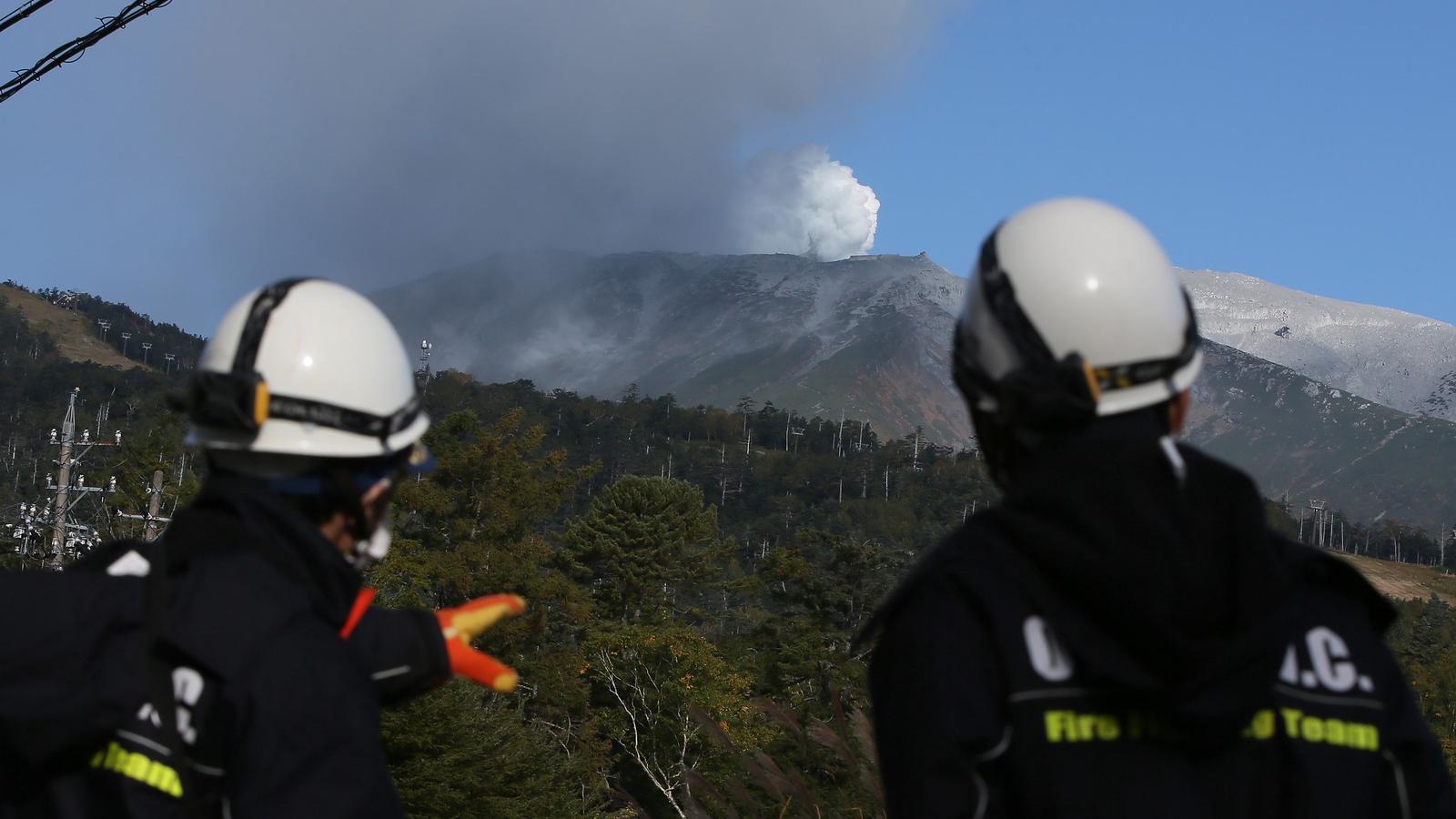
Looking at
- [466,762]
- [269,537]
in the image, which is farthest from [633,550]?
[269,537]

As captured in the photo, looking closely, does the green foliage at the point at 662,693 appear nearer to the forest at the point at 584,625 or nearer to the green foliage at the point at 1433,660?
the forest at the point at 584,625

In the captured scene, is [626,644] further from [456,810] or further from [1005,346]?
[1005,346]

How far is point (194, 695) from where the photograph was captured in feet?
9.16

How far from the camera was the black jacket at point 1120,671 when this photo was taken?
2.45 m

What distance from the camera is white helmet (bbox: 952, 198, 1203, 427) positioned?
2.70 m

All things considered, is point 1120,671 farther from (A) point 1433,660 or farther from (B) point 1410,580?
(B) point 1410,580

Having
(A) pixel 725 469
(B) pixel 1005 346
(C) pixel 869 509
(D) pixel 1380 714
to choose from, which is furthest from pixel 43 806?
(A) pixel 725 469

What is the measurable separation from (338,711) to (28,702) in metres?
0.60

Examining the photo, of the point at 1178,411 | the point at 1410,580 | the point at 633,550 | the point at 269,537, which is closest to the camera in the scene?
the point at 1178,411

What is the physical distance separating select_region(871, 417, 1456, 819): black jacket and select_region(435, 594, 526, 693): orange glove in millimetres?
966

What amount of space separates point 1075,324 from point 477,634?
1481 mm

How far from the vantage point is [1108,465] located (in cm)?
258

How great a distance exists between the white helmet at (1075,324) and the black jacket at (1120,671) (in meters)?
0.11

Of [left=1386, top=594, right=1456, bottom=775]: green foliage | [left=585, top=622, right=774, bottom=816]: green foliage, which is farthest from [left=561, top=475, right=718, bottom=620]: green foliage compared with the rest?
[left=1386, top=594, right=1456, bottom=775]: green foliage
